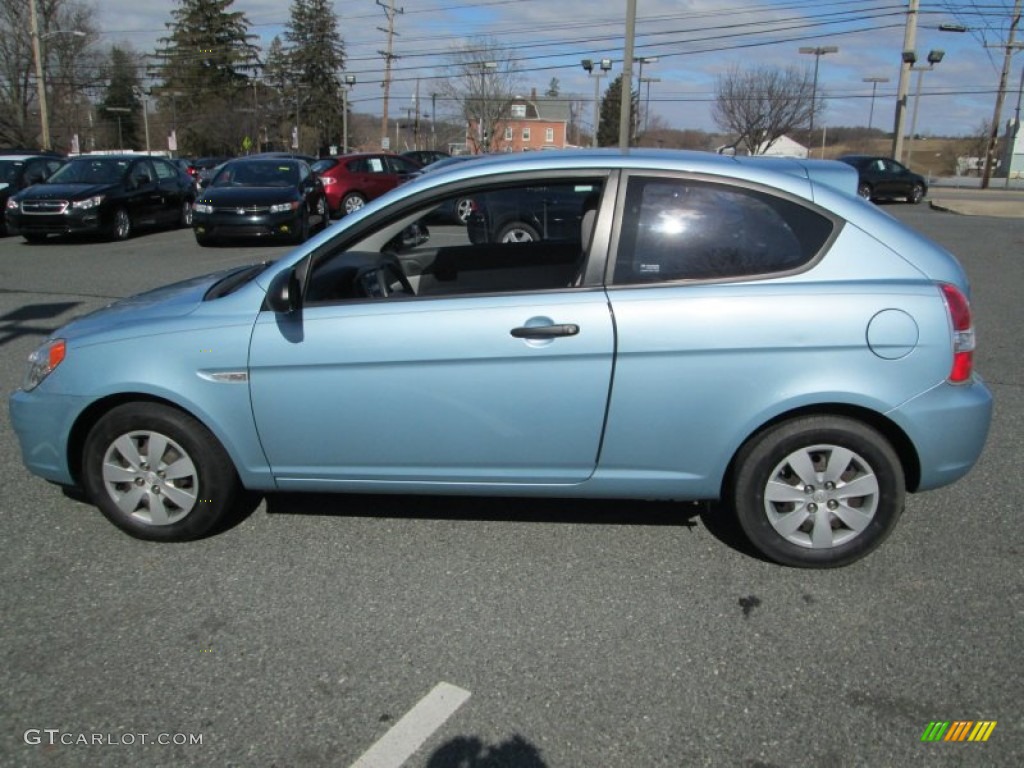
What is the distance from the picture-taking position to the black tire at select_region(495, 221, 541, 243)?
4.54 meters

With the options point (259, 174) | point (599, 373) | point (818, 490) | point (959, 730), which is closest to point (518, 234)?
point (599, 373)

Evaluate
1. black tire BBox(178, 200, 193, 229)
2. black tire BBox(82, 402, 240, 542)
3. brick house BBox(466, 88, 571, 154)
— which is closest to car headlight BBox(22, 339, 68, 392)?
black tire BBox(82, 402, 240, 542)

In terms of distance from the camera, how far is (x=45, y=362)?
3.54 m

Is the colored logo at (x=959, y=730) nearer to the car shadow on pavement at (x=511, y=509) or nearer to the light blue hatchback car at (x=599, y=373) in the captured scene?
the light blue hatchback car at (x=599, y=373)

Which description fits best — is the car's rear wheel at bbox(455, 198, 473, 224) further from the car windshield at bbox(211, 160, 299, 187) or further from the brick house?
the brick house

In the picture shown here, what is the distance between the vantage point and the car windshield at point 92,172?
15.5m

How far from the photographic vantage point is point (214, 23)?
71.4 m

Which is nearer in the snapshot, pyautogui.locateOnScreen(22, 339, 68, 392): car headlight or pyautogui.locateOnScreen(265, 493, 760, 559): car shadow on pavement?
pyautogui.locateOnScreen(22, 339, 68, 392): car headlight

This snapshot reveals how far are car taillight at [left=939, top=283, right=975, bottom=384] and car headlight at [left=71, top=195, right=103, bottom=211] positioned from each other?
15.2 metres

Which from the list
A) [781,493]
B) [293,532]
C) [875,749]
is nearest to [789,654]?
[875,749]

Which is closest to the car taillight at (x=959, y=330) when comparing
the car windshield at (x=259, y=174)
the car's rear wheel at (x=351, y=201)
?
the car windshield at (x=259, y=174)

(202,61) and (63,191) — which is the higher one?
(202,61)

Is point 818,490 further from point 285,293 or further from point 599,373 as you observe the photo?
point 285,293

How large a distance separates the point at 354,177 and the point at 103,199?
612cm
